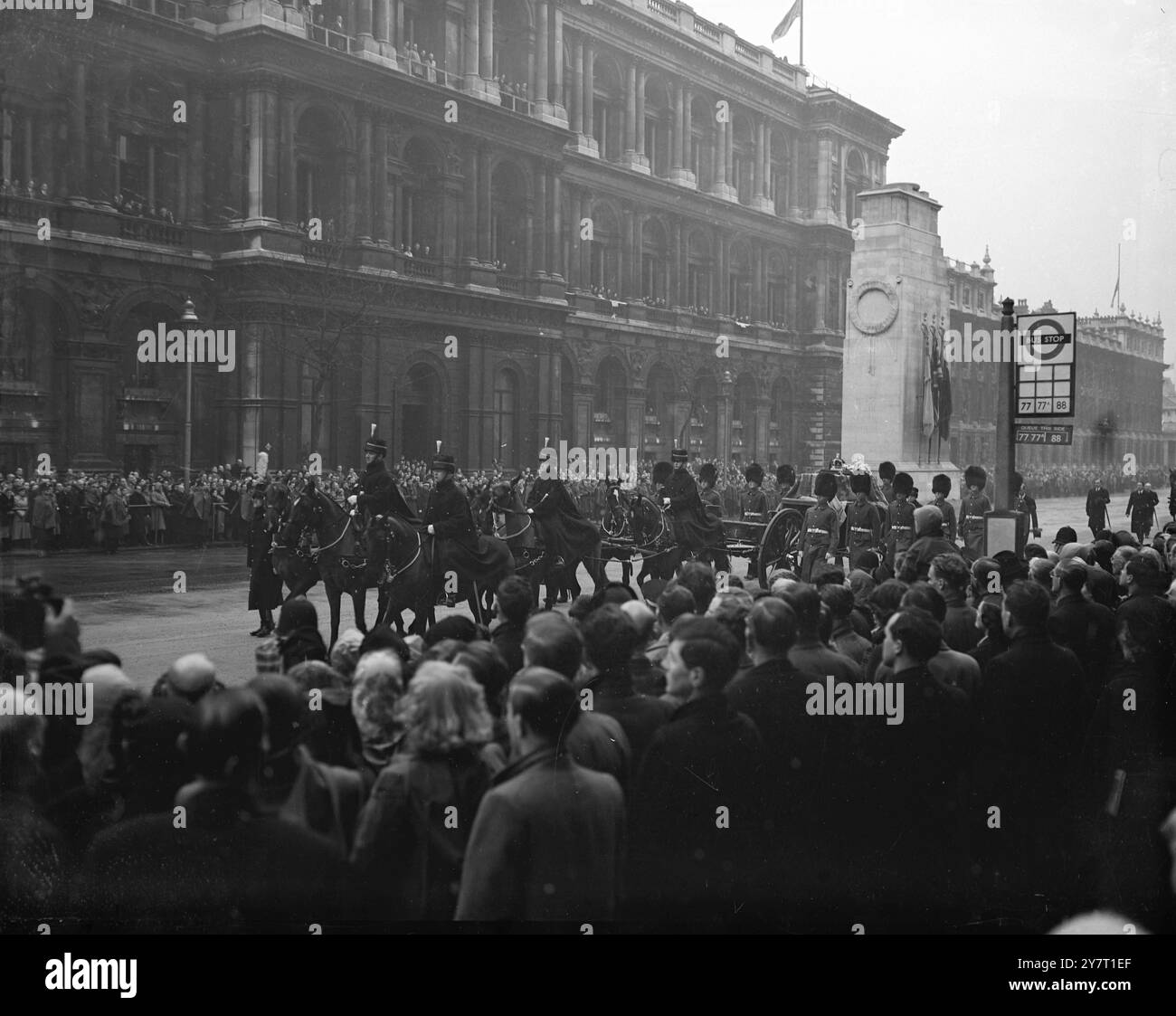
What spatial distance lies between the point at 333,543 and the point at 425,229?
2501 centimetres

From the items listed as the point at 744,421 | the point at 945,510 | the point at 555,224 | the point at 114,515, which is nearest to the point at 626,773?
the point at 945,510

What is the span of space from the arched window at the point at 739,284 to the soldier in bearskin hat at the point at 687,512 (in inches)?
1505

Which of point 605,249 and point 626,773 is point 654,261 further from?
point 626,773

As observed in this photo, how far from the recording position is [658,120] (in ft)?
160

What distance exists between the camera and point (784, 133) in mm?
32719

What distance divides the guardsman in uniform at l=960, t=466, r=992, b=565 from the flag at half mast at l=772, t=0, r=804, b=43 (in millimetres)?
7540

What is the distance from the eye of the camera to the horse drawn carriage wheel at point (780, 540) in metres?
16.2

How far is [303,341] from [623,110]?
2260 cm

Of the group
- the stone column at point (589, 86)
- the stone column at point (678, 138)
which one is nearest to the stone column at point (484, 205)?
the stone column at point (589, 86)

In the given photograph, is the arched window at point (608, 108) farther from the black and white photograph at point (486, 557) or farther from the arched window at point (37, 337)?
the arched window at point (37, 337)

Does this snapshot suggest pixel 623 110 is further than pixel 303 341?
Yes
